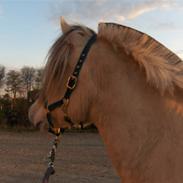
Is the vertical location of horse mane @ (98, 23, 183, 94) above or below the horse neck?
above

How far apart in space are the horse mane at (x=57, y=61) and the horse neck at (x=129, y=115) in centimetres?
17

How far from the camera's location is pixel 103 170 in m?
10.6

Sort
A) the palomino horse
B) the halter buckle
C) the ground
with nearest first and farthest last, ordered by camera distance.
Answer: the palomino horse → the halter buckle → the ground

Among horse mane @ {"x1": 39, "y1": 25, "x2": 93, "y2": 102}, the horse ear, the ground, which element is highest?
the horse ear

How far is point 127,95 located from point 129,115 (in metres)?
0.11

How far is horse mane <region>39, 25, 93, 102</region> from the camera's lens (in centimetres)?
215

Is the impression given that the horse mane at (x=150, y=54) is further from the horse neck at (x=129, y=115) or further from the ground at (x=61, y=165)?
the ground at (x=61, y=165)

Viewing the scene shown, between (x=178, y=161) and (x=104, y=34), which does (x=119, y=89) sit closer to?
(x=104, y=34)

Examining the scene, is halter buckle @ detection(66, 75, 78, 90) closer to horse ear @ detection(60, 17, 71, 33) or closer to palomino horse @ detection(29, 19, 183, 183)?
palomino horse @ detection(29, 19, 183, 183)

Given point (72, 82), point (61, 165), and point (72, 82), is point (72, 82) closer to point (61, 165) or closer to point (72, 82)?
point (72, 82)

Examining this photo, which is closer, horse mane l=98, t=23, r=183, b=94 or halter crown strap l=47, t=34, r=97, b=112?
horse mane l=98, t=23, r=183, b=94

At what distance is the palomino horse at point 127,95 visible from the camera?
6.36ft

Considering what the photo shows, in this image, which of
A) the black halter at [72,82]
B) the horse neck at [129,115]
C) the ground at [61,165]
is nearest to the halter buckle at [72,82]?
the black halter at [72,82]

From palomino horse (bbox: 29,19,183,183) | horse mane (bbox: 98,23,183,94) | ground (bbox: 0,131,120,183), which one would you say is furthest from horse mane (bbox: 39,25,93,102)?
ground (bbox: 0,131,120,183)
